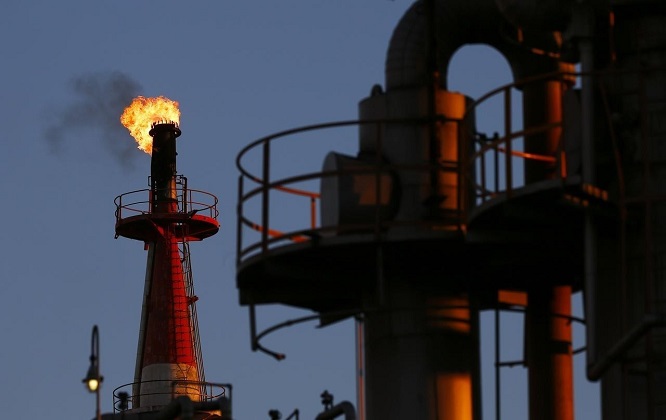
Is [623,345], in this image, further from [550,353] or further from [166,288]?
[166,288]

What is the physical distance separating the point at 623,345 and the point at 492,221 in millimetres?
3399

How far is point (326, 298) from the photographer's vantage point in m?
30.3

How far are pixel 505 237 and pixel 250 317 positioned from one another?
3.95 metres

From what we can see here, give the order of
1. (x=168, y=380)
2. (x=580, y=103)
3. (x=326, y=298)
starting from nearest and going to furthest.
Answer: (x=580, y=103)
(x=326, y=298)
(x=168, y=380)

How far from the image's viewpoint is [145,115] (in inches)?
2977

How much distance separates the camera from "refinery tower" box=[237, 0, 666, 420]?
25984 mm

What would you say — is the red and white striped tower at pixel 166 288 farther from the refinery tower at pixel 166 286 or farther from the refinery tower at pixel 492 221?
the refinery tower at pixel 492 221

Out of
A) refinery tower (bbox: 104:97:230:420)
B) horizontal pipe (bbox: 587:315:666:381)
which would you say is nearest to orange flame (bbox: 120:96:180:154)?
refinery tower (bbox: 104:97:230:420)

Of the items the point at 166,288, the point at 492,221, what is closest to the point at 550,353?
the point at 492,221

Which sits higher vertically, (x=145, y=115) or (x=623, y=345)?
(x=145, y=115)

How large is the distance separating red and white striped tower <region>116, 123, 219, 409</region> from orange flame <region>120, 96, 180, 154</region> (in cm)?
327

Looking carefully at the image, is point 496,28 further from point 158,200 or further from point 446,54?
point 158,200

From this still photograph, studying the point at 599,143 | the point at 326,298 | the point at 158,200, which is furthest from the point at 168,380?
the point at 599,143

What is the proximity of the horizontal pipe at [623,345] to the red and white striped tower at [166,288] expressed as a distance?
4181 centimetres
